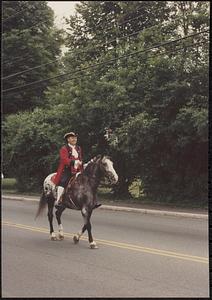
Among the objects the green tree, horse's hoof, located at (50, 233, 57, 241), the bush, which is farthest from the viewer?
the bush

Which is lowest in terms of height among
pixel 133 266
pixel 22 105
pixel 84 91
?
pixel 133 266

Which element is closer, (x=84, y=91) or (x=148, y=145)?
(x=148, y=145)

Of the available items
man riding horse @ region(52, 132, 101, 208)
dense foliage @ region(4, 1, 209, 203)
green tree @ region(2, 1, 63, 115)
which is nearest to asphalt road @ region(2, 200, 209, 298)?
man riding horse @ region(52, 132, 101, 208)

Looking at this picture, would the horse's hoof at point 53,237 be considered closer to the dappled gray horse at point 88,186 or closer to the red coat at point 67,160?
the dappled gray horse at point 88,186

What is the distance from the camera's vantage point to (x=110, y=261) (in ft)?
27.2

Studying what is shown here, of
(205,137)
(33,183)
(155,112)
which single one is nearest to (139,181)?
(155,112)

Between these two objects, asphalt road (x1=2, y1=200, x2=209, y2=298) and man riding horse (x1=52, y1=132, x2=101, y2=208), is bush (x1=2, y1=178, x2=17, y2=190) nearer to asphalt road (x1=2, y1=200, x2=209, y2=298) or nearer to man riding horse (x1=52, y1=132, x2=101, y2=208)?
asphalt road (x1=2, y1=200, x2=209, y2=298)

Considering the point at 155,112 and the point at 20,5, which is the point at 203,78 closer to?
the point at 155,112

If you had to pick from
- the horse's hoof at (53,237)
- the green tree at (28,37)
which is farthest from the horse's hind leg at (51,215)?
the green tree at (28,37)

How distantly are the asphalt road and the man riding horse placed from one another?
1.12 meters

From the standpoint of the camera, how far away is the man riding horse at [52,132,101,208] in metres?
8.52

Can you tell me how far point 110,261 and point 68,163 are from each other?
1889 mm

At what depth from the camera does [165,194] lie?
1862 cm

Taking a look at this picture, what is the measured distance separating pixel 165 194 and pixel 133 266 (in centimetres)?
1090
